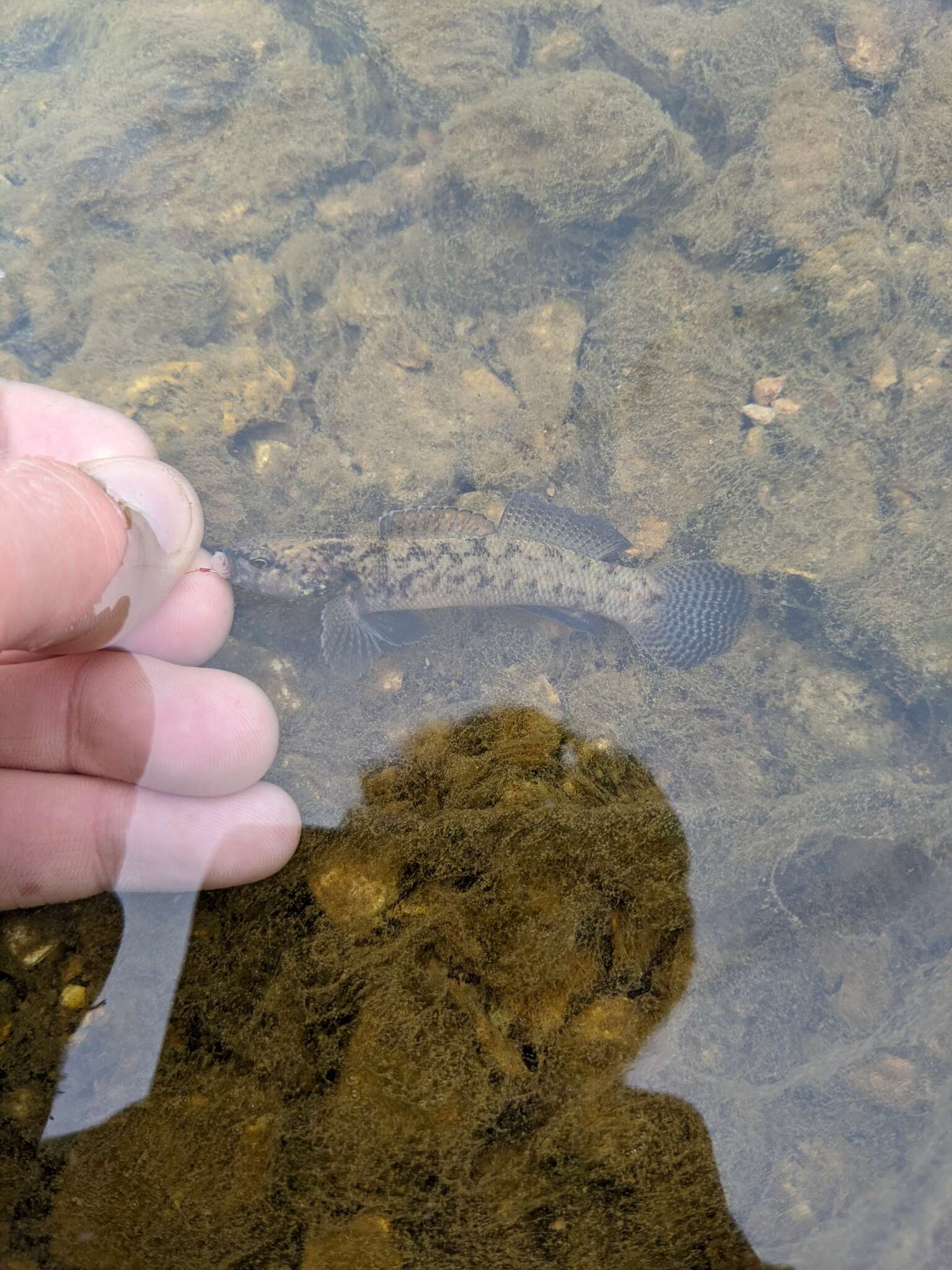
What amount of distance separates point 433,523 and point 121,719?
2.63m

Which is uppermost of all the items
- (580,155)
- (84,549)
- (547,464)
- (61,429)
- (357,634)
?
(580,155)

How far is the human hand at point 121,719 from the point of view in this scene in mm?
2732

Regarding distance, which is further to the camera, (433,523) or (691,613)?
(433,523)

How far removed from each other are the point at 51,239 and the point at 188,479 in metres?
3.00

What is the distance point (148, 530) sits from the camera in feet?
10.9

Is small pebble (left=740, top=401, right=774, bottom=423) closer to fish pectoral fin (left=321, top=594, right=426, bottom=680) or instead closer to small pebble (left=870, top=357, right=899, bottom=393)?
small pebble (left=870, top=357, right=899, bottom=393)

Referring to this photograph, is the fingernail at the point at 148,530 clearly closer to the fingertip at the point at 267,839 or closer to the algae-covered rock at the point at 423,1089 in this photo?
the fingertip at the point at 267,839

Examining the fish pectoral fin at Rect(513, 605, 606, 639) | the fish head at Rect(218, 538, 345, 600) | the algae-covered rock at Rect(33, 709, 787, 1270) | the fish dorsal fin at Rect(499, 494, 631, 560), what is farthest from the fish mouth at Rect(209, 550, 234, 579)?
the algae-covered rock at Rect(33, 709, 787, 1270)

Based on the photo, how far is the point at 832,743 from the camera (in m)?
4.23

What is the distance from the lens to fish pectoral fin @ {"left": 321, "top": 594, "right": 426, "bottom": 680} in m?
4.64

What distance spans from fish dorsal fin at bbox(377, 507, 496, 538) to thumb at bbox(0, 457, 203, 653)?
1.65 m

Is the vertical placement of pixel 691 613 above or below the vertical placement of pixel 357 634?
above

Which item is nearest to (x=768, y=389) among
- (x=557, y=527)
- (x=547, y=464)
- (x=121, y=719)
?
(x=547, y=464)

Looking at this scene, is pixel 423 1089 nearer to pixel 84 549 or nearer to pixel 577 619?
pixel 84 549
